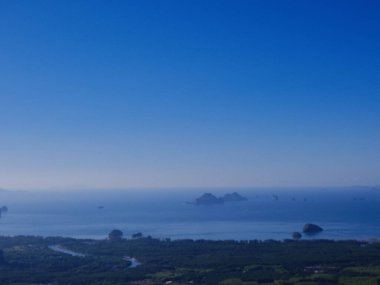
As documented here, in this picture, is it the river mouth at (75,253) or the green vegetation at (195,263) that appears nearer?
the green vegetation at (195,263)

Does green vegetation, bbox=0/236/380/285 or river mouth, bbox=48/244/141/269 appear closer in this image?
green vegetation, bbox=0/236/380/285

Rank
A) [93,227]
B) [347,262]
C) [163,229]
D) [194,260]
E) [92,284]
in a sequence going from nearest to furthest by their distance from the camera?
[92,284] < [347,262] < [194,260] < [163,229] < [93,227]

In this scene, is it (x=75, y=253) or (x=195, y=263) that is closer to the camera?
(x=195, y=263)

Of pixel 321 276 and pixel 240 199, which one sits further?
pixel 240 199

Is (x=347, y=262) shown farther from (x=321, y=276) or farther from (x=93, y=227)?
(x=93, y=227)

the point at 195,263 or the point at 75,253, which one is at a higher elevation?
the point at 75,253

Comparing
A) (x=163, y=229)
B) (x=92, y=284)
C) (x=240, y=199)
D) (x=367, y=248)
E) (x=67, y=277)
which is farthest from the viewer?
(x=240, y=199)

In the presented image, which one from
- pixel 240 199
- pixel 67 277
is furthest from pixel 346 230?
pixel 240 199

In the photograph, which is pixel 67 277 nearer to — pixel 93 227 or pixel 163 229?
pixel 163 229
